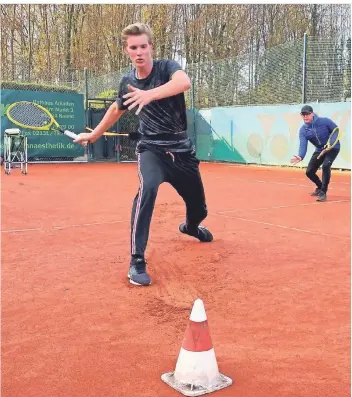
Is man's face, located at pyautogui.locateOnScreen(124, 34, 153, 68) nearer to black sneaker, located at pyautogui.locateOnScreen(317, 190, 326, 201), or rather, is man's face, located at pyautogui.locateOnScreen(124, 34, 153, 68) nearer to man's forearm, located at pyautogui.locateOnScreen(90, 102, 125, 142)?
man's forearm, located at pyautogui.locateOnScreen(90, 102, 125, 142)

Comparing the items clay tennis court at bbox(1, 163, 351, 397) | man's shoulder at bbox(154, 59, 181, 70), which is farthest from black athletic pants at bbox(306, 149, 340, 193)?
man's shoulder at bbox(154, 59, 181, 70)

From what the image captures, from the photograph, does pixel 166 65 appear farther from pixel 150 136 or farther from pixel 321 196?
pixel 321 196

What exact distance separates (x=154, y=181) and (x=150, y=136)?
1.37 ft

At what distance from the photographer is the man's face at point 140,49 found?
4016 millimetres

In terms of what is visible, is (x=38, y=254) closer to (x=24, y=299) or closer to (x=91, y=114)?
(x=24, y=299)

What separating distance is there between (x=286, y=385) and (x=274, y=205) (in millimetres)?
6207

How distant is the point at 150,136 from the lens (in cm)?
440

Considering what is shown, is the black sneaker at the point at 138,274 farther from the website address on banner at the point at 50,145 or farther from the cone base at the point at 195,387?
the website address on banner at the point at 50,145

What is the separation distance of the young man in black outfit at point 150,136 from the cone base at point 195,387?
1.59 metres

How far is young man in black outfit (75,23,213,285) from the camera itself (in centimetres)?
407

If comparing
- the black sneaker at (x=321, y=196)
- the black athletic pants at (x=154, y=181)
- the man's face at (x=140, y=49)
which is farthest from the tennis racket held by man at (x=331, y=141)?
the man's face at (x=140, y=49)

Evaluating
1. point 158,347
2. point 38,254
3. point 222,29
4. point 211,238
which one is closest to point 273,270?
point 211,238

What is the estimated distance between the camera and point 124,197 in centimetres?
956

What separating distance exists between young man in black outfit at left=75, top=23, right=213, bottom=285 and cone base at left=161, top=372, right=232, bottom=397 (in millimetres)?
1594
